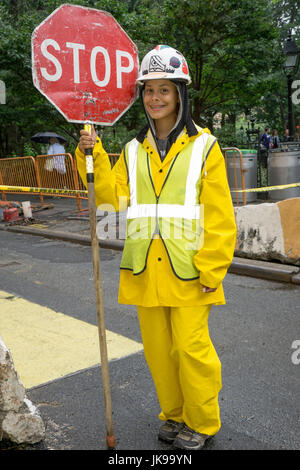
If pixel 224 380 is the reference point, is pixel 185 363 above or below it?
above

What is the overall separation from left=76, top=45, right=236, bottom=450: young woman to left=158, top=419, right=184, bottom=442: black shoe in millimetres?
72

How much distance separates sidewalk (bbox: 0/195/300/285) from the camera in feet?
21.0

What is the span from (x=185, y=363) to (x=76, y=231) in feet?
26.5

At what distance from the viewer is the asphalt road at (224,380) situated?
289 centimetres

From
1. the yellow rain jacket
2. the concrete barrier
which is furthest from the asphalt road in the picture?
the yellow rain jacket

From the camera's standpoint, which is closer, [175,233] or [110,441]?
[175,233]

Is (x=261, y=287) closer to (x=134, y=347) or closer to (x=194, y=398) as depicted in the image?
(x=134, y=347)

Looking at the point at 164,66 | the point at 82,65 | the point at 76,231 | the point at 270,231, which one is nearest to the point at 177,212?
the point at 164,66

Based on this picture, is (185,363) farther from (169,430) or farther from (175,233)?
(175,233)

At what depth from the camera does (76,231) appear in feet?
34.3

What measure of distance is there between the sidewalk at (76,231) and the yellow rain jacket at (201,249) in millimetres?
3850

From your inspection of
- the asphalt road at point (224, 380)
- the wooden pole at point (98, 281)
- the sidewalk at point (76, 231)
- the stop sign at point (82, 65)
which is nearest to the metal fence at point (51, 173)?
the sidewalk at point (76, 231)

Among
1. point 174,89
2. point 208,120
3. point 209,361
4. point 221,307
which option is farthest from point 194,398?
point 208,120

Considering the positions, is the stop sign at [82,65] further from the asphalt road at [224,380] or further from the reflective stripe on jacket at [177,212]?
the asphalt road at [224,380]
